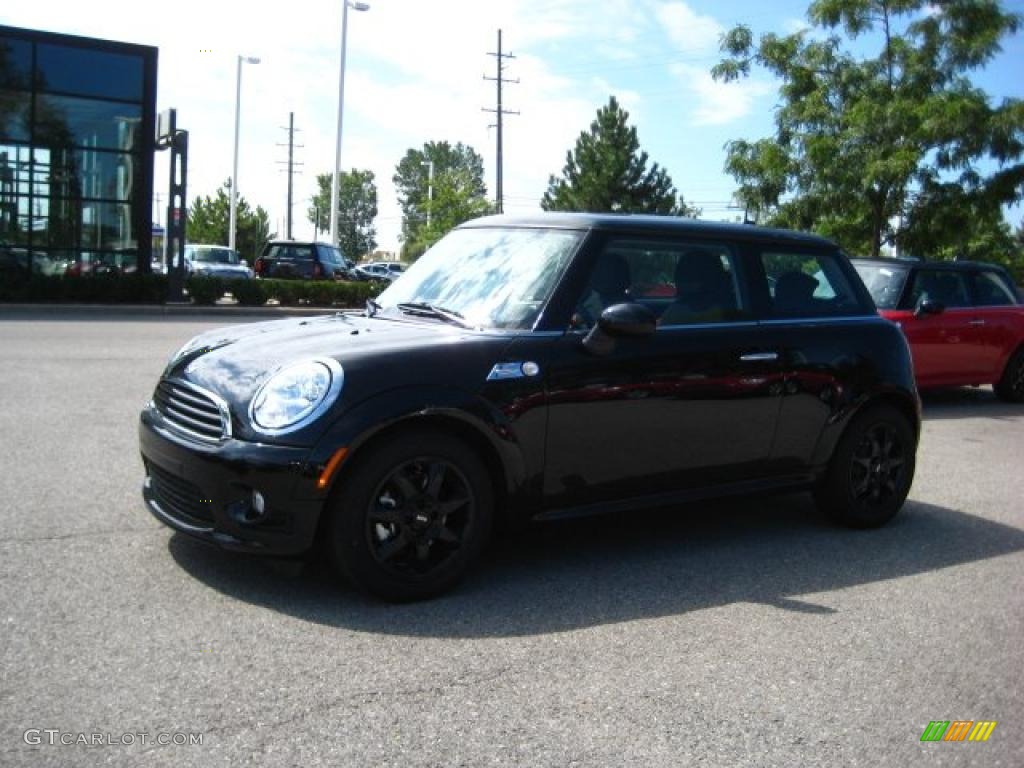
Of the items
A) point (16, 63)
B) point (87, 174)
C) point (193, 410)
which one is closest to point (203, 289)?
point (87, 174)

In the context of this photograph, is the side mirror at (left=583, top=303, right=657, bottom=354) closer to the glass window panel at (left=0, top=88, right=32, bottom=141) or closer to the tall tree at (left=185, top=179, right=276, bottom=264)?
the glass window panel at (left=0, top=88, right=32, bottom=141)

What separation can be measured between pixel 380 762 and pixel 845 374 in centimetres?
366

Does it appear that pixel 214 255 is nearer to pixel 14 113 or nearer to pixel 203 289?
pixel 203 289

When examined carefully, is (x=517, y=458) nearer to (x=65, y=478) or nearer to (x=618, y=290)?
(x=618, y=290)

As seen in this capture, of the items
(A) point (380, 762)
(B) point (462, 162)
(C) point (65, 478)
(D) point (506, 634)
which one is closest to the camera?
(A) point (380, 762)

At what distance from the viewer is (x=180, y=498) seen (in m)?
4.21

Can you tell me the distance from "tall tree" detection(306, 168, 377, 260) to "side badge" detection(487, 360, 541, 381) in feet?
356

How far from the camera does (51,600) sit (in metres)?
3.99

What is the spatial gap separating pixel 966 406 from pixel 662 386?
327 inches

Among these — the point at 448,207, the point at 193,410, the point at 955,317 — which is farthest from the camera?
the point at 448,207

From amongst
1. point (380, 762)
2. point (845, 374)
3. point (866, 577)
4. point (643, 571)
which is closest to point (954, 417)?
point (845, 374)

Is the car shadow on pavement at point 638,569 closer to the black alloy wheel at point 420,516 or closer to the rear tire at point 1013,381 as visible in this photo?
the black alloy wheel at point 420,516

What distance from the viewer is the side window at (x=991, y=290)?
11.5 meters

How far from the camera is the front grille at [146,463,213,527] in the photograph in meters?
4.09
